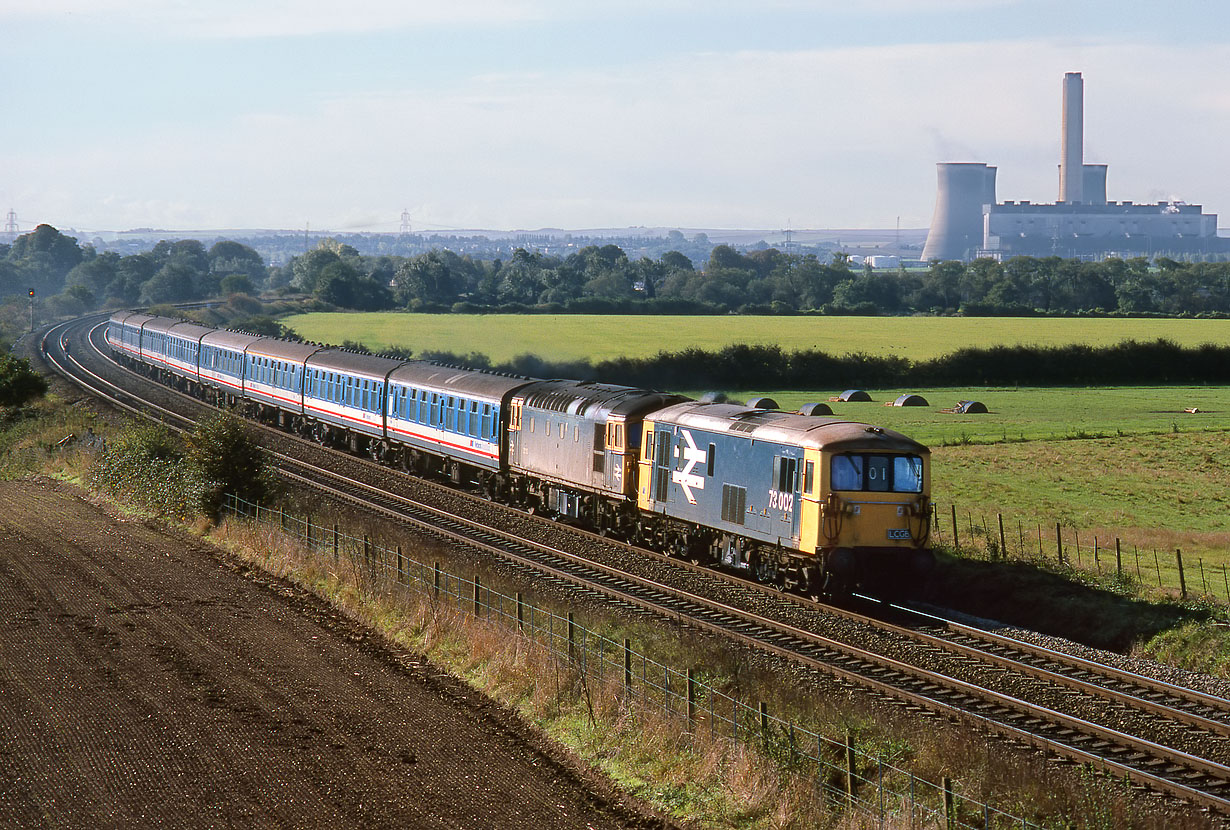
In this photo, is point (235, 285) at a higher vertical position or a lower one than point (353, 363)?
higher

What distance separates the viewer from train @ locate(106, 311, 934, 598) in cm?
2369

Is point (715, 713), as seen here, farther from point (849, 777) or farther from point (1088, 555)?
point (1088, 555)

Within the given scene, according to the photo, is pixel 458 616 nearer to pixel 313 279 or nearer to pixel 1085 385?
pixel 1085 385

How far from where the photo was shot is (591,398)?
31969 millimetres

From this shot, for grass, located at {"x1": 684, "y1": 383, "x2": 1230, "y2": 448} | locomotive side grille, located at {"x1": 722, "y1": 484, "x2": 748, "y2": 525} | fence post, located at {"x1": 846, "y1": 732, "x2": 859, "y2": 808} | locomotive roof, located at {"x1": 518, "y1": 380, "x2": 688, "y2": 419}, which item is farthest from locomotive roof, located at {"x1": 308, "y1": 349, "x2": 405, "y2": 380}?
fence post, located at {"x1": 846, "y1": 732, "x2": 859, "y2": 808}

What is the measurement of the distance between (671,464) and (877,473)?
18.4ft

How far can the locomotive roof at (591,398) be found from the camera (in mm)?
30281

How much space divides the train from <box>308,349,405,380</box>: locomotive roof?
0.13m

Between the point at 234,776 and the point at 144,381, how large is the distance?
7085 cm

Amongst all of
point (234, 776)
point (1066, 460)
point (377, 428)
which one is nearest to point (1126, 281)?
point (1066, 460)

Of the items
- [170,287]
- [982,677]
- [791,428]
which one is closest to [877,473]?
[791,428]

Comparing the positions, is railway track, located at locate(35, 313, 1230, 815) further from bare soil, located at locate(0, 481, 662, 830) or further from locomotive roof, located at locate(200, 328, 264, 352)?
locomotive roof, located at locate(200, 328, 264, 352)

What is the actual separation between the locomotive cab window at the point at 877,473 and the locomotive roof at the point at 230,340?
4217 centimetres

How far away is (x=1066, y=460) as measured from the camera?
155ft
